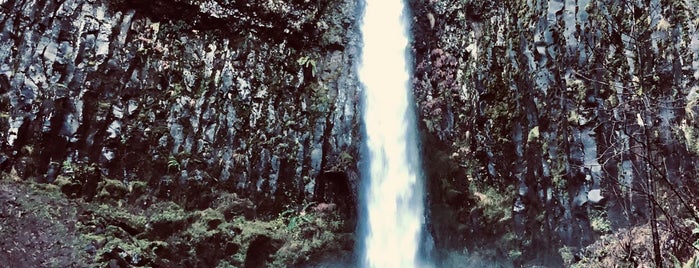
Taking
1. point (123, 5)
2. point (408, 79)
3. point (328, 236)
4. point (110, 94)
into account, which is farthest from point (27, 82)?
point (408, 79)

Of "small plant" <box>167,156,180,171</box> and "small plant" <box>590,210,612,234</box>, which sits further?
"small plant" <box>167,156,180,171</box>

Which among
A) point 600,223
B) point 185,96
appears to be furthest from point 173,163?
point 600,223

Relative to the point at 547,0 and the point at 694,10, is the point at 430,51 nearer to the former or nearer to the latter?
the point at 547,0

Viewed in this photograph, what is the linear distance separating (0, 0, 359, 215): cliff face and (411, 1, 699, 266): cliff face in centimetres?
223

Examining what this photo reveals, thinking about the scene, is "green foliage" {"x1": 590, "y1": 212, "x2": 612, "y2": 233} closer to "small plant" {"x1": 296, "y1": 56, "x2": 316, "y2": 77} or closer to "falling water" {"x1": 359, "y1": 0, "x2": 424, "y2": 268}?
"falling water" {"x1": 359, "y1": 0, "x2": 424, "y2": 268}

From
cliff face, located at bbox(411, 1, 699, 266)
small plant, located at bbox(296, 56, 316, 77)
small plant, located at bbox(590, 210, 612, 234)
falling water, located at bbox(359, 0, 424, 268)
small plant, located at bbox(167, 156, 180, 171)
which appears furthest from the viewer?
small plant, located at bbox(296, 56, 316, 77)

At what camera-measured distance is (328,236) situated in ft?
32.6

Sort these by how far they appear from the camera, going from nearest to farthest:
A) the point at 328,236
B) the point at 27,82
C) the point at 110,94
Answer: the point at 27,82 < the point at 110,94 < the point at 328,236

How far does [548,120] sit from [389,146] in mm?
3392

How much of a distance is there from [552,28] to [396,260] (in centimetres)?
533

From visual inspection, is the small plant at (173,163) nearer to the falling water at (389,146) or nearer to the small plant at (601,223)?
the falling water at (389,146)

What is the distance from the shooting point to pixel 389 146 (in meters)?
10.9

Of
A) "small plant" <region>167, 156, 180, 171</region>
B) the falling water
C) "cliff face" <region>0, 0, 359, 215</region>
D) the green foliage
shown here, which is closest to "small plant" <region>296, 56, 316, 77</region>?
"cliff face" <region>0, 0, 359, 215</region>

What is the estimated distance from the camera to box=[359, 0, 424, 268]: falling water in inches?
398
